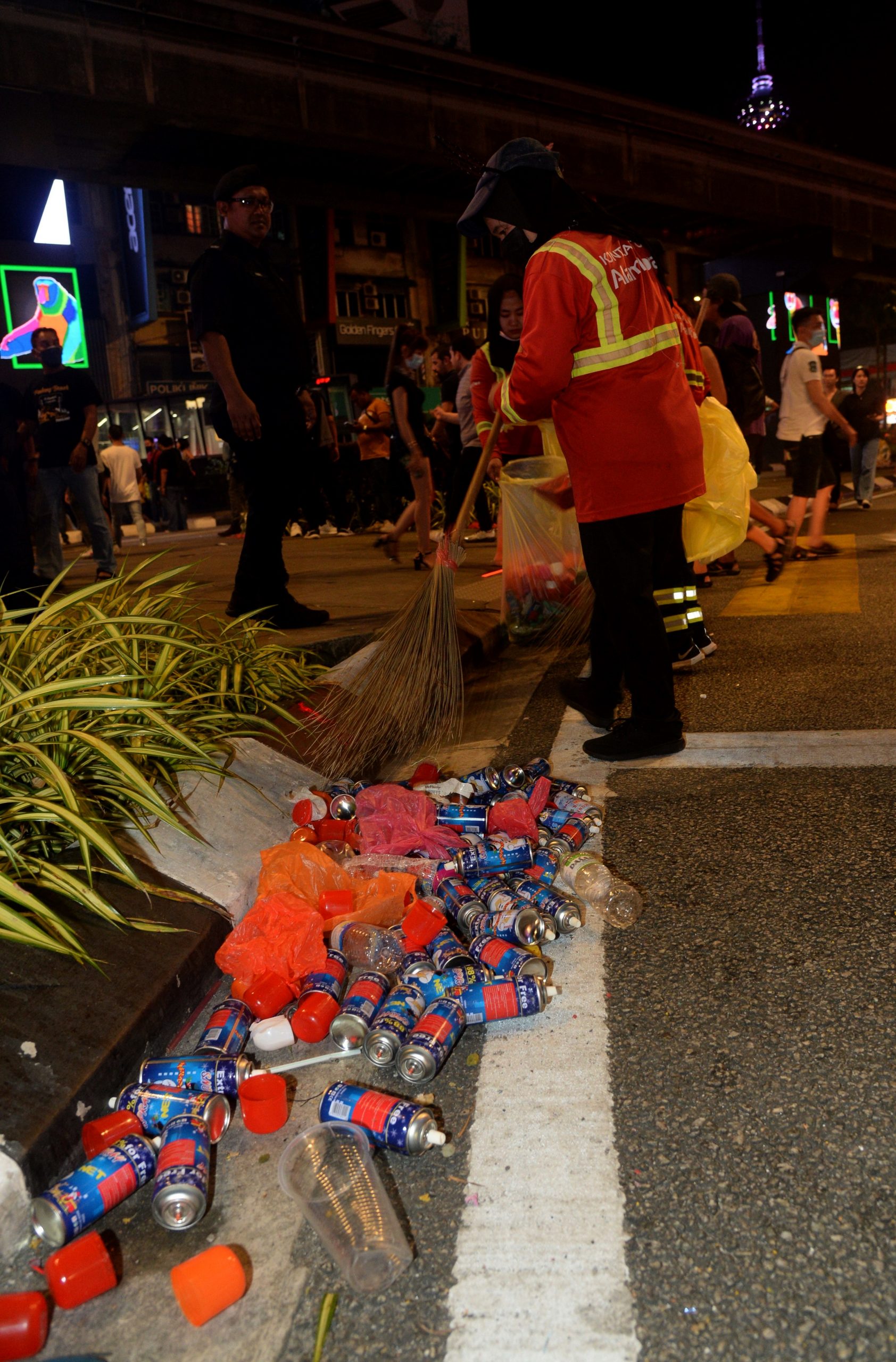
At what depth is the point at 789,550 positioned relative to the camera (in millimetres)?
8664

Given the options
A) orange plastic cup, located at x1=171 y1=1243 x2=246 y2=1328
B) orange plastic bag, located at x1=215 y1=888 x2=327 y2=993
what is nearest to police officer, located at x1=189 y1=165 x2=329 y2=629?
orange plastic bag, located at x1=215 y1=888 x2=327 y2=993

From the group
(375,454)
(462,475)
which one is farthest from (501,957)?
(375,454)

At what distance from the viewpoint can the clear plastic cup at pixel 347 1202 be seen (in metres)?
1.51

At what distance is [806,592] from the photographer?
7.04 metres

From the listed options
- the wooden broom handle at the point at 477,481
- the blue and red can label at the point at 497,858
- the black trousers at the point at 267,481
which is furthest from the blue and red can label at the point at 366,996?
the black trousers at the point at 267,481

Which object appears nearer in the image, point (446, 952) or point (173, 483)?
point (446, 952)

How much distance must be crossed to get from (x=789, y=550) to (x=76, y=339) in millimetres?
11107

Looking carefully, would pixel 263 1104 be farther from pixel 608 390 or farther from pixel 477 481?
pixel 477 481

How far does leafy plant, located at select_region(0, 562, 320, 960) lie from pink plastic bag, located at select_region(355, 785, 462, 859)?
0.49m

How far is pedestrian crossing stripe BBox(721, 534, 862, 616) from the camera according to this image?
252 inches

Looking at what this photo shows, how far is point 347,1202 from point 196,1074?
1.48 ft

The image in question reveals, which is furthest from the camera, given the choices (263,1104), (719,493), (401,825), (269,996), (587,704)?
(719,493)

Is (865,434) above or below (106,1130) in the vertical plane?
above

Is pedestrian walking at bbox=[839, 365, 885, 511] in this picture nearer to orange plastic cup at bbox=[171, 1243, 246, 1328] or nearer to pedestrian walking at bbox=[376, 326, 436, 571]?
pedestrian walking at bbox=[376, 326, 436, 571]
